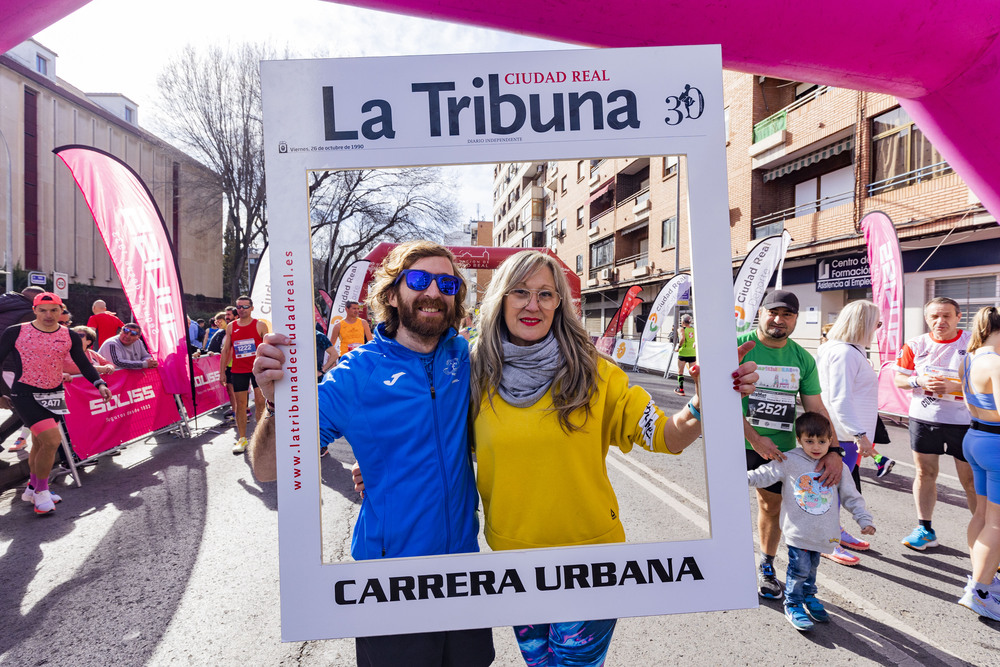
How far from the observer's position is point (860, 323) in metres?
3.60

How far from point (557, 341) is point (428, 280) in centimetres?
47

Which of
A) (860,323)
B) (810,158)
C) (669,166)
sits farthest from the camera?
(810,158)

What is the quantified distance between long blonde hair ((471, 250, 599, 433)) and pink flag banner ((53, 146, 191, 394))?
615 cm

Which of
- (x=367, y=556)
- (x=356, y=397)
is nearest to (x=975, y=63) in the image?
(x=356, y=397)

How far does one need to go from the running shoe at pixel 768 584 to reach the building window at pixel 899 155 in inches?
533

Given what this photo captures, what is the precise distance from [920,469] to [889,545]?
2.05ft

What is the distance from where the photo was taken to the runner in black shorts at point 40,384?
14.1 feet

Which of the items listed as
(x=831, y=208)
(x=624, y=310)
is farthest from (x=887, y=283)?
(x=624, y=310)

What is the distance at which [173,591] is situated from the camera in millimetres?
3064

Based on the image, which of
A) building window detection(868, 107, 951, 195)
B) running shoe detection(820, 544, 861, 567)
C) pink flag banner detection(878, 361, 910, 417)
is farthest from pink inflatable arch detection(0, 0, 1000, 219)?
building window detection(868, 107, 951, 195)

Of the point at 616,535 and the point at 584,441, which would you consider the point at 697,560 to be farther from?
the point at 584,441

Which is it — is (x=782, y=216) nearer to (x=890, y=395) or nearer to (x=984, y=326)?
(x=890, y=395)

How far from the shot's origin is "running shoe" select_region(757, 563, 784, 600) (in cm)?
296

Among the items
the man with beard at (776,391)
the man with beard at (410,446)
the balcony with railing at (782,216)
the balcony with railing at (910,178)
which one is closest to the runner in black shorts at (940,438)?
the man with beard at (776,391)
